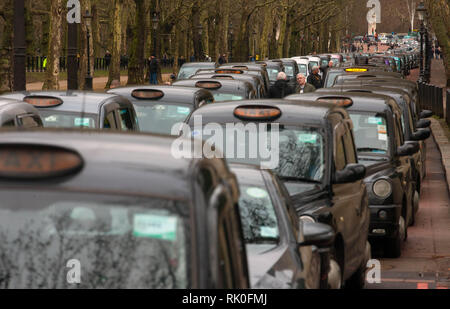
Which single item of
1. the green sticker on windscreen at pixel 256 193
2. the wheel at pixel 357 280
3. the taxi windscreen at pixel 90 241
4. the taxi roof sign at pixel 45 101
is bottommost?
the wheel at pixel 357 280

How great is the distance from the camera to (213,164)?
3.79m

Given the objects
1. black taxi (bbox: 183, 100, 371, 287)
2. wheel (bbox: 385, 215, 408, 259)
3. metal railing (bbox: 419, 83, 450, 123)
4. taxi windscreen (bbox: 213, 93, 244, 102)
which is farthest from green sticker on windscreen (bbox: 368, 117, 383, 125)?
metal railing (bbox: 419, 83, 450, 123)

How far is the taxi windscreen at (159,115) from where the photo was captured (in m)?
14.5

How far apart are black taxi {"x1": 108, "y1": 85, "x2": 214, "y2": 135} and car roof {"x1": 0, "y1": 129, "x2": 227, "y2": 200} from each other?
35.5ft

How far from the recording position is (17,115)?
8.70m

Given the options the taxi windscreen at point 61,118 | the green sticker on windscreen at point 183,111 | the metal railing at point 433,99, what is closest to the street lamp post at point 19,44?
the green sticker on windscreen at point 183,111

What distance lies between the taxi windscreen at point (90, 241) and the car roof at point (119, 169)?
1.4 inches

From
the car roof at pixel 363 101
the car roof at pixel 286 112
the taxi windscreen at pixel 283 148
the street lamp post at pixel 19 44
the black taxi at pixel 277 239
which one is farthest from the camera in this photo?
the street lamp post at pixel 19 44

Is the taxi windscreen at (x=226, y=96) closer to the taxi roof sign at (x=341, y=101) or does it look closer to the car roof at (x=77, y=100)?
the taxi roof sign at (x=341, y=101)

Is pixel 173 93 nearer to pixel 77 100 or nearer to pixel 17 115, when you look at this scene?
pixel 77 100
